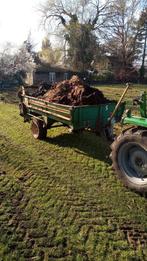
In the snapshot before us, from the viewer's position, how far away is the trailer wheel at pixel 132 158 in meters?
5.46

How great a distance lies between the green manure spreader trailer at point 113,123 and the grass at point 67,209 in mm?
382

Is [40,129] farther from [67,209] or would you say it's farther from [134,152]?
[67,209]

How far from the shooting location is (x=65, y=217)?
15.9 feet

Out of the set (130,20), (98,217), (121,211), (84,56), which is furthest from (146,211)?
(130,20)

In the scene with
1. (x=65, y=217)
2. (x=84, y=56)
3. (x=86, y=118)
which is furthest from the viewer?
(x=84, y=56)

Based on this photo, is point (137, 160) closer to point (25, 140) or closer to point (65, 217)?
point (65, 217)

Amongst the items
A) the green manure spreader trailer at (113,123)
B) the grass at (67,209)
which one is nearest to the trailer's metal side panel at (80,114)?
the green manure spreader trailer at (113,123)

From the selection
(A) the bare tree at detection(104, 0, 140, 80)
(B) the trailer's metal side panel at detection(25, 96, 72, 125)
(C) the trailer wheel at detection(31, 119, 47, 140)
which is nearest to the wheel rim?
(B) the trailer's metal side panel at detection(25, 96, 72, 125)

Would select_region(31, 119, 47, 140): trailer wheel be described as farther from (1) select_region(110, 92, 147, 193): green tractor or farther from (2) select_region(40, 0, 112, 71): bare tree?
(2) select_region(40, 0, 112, 71): bare tree

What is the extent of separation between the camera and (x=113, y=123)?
8.15 meters

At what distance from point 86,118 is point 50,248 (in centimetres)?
402

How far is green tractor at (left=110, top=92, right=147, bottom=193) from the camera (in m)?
5.48

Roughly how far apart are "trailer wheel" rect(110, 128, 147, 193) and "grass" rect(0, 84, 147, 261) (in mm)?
225

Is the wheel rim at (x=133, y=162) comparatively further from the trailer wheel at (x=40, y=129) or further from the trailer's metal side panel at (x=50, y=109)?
the trailer wheel at (x=40, y=129)
